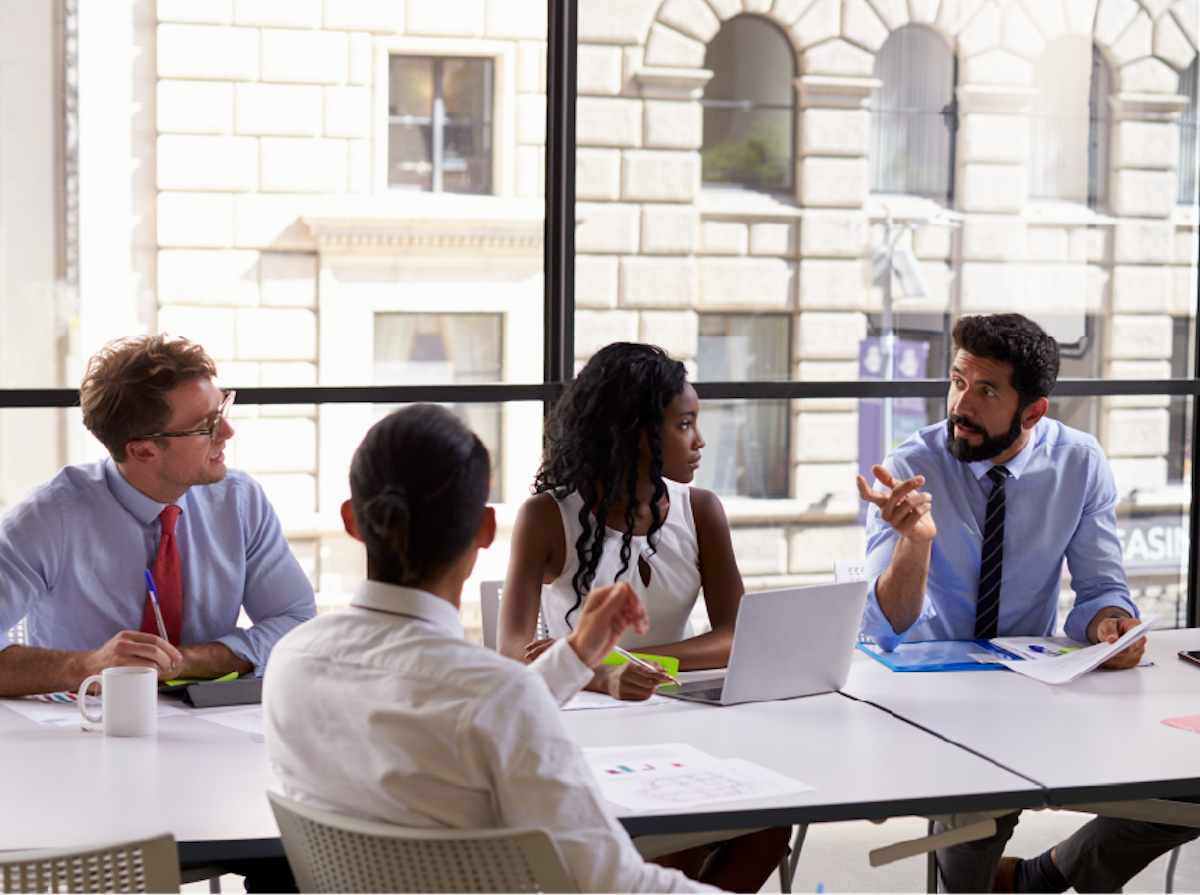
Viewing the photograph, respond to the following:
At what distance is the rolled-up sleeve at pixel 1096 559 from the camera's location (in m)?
2.81

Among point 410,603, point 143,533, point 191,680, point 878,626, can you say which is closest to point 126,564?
point 143,533

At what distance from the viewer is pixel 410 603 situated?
146cm

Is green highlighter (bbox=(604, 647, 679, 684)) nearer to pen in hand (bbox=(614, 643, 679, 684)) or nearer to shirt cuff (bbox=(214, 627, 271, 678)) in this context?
pen in hand (bbox=(614, 643, 679, 684))

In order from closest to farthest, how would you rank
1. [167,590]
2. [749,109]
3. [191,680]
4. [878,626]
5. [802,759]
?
[802,759] < [191,680] < [167,590] < [878,626] < [749,109]

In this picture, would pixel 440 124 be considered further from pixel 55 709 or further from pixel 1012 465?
pixel 55 709

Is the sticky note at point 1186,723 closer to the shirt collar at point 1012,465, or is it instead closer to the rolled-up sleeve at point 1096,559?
the rolled-up sleeve at point 1096,559

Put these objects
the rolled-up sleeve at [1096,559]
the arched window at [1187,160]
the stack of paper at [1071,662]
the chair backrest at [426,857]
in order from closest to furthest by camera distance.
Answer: the chair backrest at [426,857] < the stack of paper at [1071,662] < the rolled-up sleeve at [1096,559] < the arched window at [1187,160]

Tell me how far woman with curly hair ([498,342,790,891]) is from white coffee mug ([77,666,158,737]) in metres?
0.74

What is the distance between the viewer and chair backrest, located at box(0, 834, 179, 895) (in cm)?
140

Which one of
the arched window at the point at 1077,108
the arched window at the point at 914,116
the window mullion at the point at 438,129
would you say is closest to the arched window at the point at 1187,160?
the arched window at the point at 1077,108

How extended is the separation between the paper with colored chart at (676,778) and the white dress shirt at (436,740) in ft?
0.81

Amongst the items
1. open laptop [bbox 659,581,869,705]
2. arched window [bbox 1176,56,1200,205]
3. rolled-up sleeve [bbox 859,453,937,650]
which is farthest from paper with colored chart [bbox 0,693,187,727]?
arched window [bbox 1176,56,1200,205]

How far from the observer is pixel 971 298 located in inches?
241

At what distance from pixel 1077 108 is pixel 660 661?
4798 millimetres
